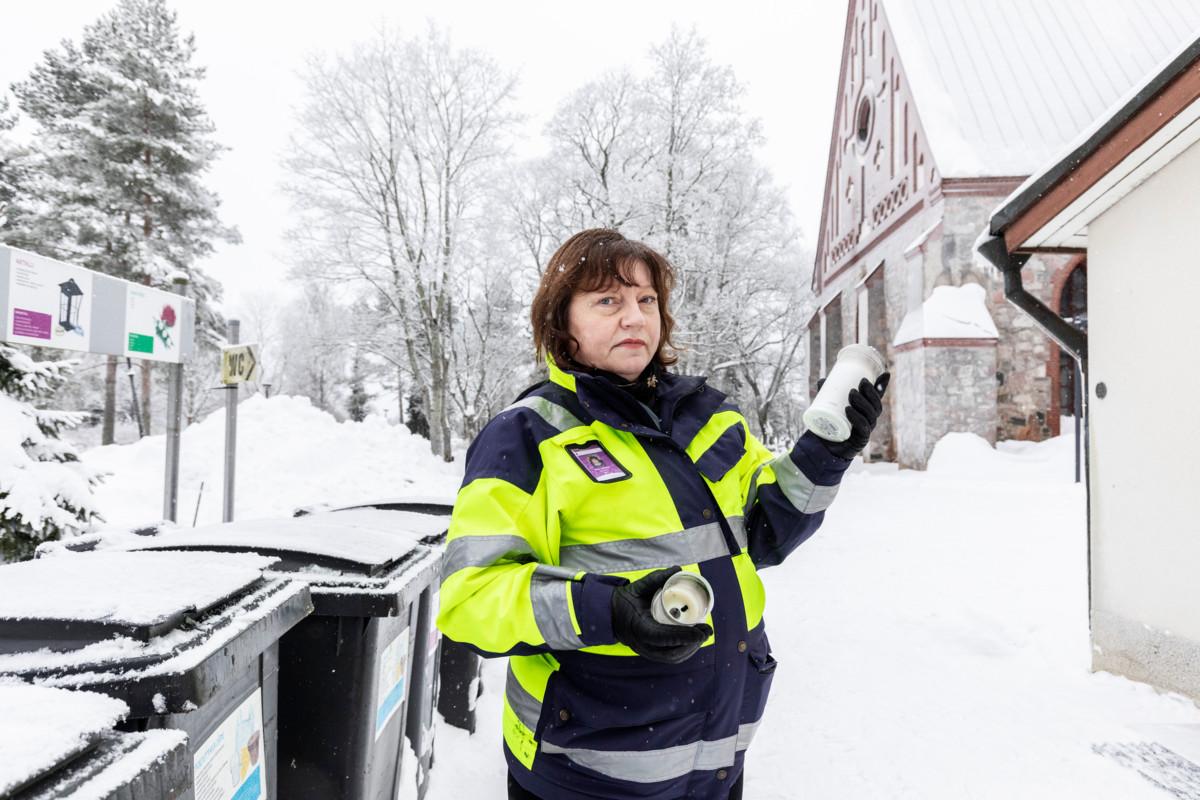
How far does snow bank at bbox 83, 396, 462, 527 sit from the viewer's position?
1031 centimetres

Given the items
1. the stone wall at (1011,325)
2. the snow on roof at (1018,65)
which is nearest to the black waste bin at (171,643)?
the stone wall at (1011,325)

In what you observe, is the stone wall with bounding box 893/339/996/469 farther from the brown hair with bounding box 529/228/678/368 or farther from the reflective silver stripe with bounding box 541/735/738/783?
the reflective silver stripe with bounding box 541/735/738/783

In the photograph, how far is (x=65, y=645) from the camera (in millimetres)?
1259

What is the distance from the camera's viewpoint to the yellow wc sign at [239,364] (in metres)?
5.21

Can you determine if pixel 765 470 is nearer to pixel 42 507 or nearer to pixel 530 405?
pixel 530 405

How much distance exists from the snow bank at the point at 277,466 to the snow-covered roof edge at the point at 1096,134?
7.83m

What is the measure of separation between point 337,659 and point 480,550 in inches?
42.4

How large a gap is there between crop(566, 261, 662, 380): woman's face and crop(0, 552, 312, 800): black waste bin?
3.02 ft

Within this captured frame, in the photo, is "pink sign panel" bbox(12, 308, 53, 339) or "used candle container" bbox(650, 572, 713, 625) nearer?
Answer: "used candle container" bbox(650, 572, 713, 625)

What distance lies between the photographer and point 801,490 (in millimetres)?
1623

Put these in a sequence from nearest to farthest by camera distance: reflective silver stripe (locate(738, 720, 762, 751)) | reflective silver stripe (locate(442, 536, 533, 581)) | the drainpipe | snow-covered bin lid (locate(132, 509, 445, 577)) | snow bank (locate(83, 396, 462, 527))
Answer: reflective silver stripe (locate(442, 536, 533, 581)) < reflective silver stripe (locate(738, 720, 762, 751)) < snow-covered bin lid (locate(132, 509, 445, 577)) < the drainpipe < snow bank (locate(83, 396, 462, 527))

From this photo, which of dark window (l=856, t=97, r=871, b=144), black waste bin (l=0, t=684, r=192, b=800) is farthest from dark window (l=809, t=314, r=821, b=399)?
black waste bin (l=0, t=684, r=192, b=800)

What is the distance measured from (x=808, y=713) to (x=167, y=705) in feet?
11.4

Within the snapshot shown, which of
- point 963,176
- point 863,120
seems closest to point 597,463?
point 963,176
